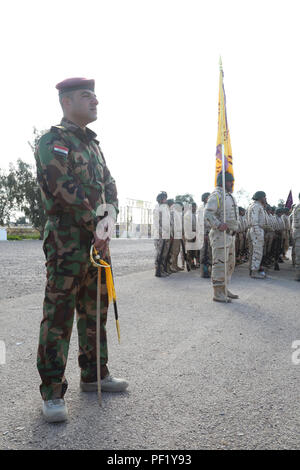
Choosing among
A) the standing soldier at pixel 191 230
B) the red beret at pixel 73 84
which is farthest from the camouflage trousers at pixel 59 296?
the standing soldier at pixel 191 230

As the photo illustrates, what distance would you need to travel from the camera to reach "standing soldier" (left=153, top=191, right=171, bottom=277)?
10.9 m

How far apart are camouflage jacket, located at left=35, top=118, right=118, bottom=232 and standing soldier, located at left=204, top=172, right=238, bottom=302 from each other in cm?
414

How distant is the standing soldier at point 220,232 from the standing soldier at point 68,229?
413 cm

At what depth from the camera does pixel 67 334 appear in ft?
9.19

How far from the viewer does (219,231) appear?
7.07 m

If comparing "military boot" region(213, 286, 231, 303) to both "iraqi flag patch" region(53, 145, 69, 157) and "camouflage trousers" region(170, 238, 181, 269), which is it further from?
"camouflage trousers" region(170, 238, 181, 269)

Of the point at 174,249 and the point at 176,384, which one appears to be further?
the point at 174,249

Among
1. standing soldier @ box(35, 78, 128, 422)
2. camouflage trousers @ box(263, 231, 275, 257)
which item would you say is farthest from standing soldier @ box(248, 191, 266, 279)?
standing soldier @ box(35, 78, 128, 422)

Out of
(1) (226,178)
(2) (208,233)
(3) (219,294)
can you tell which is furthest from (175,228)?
(3) (219,294)

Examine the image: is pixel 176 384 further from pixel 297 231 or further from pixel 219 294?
pixel 297 231

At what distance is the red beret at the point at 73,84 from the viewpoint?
9.41 ft

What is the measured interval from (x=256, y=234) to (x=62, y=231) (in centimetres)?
860

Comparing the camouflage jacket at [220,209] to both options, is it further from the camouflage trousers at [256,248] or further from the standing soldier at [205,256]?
the camouflage trousers at [256,248]
